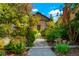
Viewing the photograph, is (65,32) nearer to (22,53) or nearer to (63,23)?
(63,23)

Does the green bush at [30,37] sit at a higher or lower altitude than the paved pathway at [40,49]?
higher

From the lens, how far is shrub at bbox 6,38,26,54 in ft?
7.61

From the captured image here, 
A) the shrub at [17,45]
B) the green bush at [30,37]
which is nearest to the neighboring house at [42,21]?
the green bush at [30,37]

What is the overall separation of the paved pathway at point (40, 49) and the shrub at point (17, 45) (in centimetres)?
9

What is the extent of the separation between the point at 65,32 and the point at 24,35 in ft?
1.32

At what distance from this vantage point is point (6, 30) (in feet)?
7.61

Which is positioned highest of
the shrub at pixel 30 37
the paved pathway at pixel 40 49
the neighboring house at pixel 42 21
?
the neighboring house at pixel 42 21

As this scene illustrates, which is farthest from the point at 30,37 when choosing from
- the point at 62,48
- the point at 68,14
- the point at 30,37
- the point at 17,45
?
the point at 68,14

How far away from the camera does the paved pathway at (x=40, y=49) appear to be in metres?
2.33

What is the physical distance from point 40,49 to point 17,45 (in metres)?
0.23

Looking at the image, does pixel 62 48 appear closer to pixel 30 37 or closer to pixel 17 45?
pixel 30 37

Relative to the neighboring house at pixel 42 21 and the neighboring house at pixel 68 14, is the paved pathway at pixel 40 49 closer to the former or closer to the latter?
the neighboring house at pixel 42 21

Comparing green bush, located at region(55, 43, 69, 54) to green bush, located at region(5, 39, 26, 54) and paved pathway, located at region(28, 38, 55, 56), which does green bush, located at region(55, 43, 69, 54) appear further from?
green bush, located at region(5, 39, 26, 54)

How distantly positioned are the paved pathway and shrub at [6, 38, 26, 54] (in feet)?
0.30
